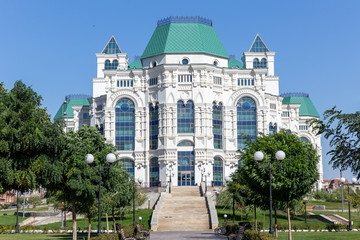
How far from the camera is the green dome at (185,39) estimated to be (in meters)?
96.4

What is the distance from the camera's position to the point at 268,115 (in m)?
97.6

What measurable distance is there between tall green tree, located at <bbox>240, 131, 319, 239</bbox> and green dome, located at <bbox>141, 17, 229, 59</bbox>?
6191cm

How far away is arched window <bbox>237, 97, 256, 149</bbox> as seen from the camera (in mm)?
94812

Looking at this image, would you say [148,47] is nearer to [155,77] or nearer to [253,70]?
[155,77]

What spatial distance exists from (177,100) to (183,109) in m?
1.86

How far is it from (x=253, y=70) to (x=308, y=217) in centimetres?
3679

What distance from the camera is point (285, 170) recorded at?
110 feet

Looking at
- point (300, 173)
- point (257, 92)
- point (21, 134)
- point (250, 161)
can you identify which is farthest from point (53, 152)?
point (257, 92)

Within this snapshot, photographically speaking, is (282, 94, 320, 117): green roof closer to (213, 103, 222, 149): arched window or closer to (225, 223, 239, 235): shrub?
(213, 103, 222, 149): arched window

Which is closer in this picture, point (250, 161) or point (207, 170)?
point (250, 161)

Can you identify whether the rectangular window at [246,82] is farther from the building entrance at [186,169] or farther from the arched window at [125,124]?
the arched window at [125,124]

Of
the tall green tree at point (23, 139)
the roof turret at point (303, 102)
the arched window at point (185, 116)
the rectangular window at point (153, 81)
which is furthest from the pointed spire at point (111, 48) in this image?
the tall green tree at point (23, 139)

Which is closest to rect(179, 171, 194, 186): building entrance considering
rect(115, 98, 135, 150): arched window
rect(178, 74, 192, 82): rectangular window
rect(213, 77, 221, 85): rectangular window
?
rect(115, 98, 135, 150): arched window

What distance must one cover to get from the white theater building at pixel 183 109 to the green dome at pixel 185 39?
178mm
